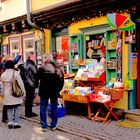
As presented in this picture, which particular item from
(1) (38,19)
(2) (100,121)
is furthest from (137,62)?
(1) (38,19)

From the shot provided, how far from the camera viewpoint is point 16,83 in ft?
25.7

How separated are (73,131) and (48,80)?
127 cm

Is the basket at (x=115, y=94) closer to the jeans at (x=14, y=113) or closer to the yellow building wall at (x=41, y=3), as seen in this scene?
the jeans at (x=14, y=113)

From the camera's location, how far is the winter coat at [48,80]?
24.2 feet

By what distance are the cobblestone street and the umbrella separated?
237cm

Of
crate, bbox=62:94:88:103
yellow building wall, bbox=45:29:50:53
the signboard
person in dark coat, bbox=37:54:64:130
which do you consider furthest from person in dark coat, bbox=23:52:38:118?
yellow building wall, bbox=45:29:50:53

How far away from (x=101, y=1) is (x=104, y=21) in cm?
62

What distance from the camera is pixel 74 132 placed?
24.2 feet

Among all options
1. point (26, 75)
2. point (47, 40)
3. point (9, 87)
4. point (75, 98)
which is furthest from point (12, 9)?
Answer: point (9, 87)

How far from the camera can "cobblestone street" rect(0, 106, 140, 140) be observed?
23.1 feet

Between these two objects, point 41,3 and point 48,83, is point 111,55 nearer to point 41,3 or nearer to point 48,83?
point 48,83

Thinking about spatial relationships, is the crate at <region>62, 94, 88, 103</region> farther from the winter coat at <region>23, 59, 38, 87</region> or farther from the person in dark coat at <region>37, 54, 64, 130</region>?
the person in dark coat at <region>37, 54, 64, 130</region>

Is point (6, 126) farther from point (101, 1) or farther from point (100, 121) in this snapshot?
point (101, 1)

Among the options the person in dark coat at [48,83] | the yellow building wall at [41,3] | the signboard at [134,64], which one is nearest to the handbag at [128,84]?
the signboard at [134,64]
